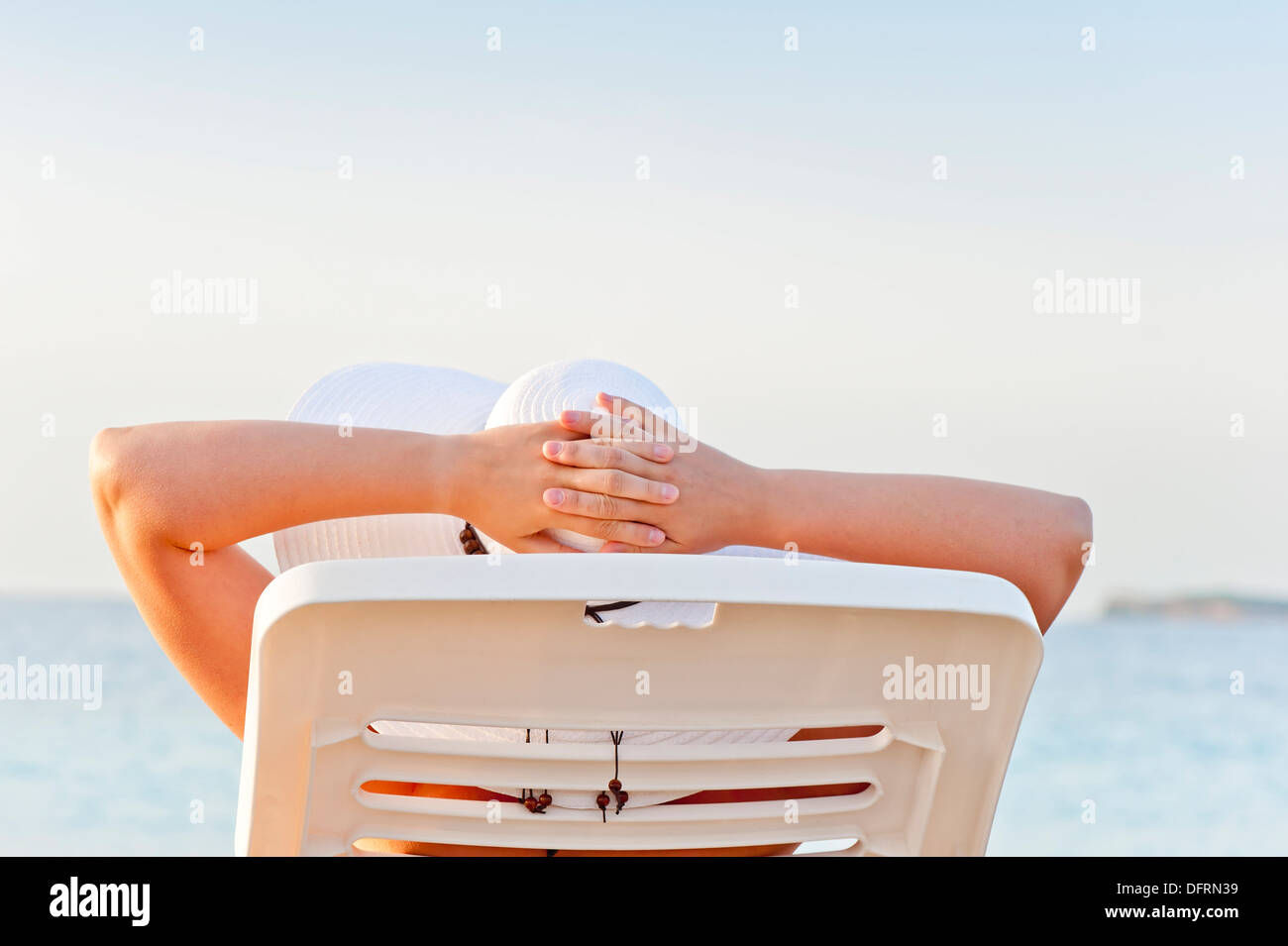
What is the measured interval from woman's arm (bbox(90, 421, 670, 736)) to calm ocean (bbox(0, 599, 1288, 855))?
8.24 metres

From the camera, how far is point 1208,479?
14.3 m

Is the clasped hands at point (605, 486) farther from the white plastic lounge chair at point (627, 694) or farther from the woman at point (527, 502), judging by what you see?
the white plastic lounge chair at point (627, 694)

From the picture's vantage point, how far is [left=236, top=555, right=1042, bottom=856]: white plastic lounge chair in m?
0.73

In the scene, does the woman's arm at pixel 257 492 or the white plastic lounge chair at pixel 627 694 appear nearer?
the white plastic lounge chair at pixel 627 694

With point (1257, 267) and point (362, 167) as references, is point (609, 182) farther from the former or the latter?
point (1257, 267)

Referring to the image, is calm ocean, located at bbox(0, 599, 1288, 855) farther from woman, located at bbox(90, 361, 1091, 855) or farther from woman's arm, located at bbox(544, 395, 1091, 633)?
woman's arm, located at bbox(544, 395, 1091, 633)

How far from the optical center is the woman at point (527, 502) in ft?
3.10

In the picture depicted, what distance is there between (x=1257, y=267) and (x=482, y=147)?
387 inches

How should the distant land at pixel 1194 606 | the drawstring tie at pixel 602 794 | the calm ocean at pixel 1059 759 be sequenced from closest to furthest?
the drawstring tie at pixel 602 794 < the calm ocean at pixel 1059 759 < the distant land at pixel 1194 606

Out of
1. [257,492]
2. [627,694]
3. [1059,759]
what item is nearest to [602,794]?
[627,694]

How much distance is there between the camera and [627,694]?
0.80 m

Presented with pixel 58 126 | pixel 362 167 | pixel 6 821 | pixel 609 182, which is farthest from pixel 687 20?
pixel 6 821

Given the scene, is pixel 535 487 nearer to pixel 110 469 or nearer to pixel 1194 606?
pixel 110 469

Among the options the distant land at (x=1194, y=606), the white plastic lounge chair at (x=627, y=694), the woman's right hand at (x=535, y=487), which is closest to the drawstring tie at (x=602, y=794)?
the white plastic lounge chair at (x=627, y=694)
